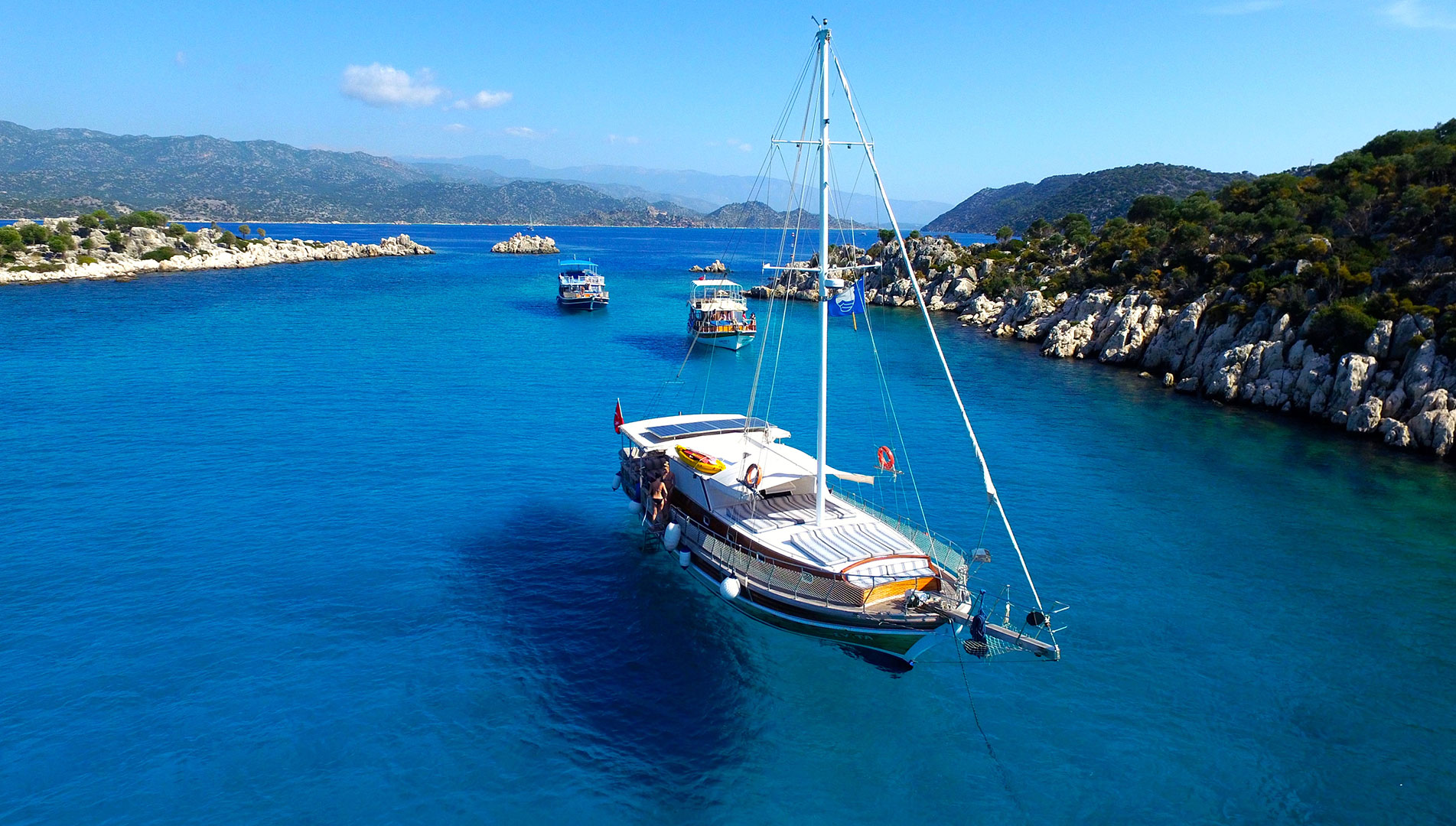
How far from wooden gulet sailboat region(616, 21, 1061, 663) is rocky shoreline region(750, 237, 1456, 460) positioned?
21.9 ft

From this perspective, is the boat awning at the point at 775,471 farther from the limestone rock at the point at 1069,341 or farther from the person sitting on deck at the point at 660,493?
the limestone rock at the point at 1069,341

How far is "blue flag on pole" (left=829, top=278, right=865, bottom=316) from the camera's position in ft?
66.1

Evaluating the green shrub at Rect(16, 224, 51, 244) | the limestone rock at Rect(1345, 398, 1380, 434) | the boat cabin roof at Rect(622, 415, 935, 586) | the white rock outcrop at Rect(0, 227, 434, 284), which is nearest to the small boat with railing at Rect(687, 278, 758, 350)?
the boat cabin roof at Rect(622, 415, 935, 586)

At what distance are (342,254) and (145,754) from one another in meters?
175

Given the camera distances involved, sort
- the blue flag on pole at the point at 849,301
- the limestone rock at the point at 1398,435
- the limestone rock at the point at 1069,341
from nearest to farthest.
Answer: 1. the blue flag on pole at the point at 849,301
2. the limestone rock at the point at 1398,435
3. the limestone rock at the point at 1069,341

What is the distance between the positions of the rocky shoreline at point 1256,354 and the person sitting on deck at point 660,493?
858 cm

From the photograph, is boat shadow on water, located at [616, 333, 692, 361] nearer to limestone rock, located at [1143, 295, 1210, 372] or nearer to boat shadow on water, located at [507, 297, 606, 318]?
boat shadow on water, located at [507, 297, 606, 318]

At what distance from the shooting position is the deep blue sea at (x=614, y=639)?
17125 mm

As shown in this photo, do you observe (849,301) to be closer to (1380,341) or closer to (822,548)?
(822,548)

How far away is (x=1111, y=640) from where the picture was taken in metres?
23.2

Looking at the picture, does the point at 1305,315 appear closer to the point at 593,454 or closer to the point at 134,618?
the point at 593,454

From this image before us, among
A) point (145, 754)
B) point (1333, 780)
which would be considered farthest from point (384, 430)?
point (1333, 780)

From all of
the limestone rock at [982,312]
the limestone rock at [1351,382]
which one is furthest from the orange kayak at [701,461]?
the limestone rock at [982,312]

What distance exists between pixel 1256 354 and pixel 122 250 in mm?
156235
